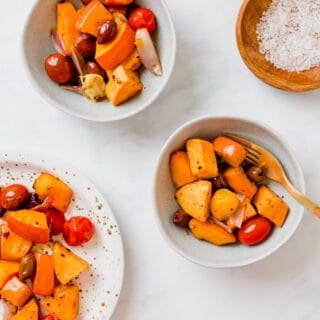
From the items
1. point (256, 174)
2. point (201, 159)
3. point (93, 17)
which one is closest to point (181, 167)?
point (201, 159)

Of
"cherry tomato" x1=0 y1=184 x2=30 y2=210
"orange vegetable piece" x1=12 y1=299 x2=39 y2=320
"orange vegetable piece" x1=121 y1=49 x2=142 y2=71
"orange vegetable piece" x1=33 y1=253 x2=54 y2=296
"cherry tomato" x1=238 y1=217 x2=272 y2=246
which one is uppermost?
"orange vegetable piece" x1=121 y1=49 x2=142 y2=71

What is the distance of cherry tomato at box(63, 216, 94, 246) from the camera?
1.56 metres

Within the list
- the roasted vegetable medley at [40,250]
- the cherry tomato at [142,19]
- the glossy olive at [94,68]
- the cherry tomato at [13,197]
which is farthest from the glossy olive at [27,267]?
the cherry tomato at [142,19]

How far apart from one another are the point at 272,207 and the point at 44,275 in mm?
535

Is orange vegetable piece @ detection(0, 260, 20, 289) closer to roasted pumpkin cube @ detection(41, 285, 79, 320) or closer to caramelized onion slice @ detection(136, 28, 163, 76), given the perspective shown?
roasted pumpkin cube @ detection(41, 285, 79, 320)

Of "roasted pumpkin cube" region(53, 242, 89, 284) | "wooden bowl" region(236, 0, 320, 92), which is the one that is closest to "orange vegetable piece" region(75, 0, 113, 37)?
"wooden bowl" region(236, 0, 320, 92)

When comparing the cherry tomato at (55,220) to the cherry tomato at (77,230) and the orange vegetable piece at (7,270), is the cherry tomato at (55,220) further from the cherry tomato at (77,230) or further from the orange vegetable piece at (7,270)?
the orange vegetable piece at (7,270)

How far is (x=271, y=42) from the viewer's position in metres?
1.54

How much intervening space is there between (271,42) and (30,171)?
62 centimetres

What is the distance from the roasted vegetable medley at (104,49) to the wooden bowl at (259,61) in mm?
191

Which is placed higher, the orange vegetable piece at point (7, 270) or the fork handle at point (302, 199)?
the fork handle at point (302, 199)

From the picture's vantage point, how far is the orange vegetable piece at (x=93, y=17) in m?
1.49

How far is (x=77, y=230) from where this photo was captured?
1556 millimetres

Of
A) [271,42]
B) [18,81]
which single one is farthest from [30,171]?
[271,42]
